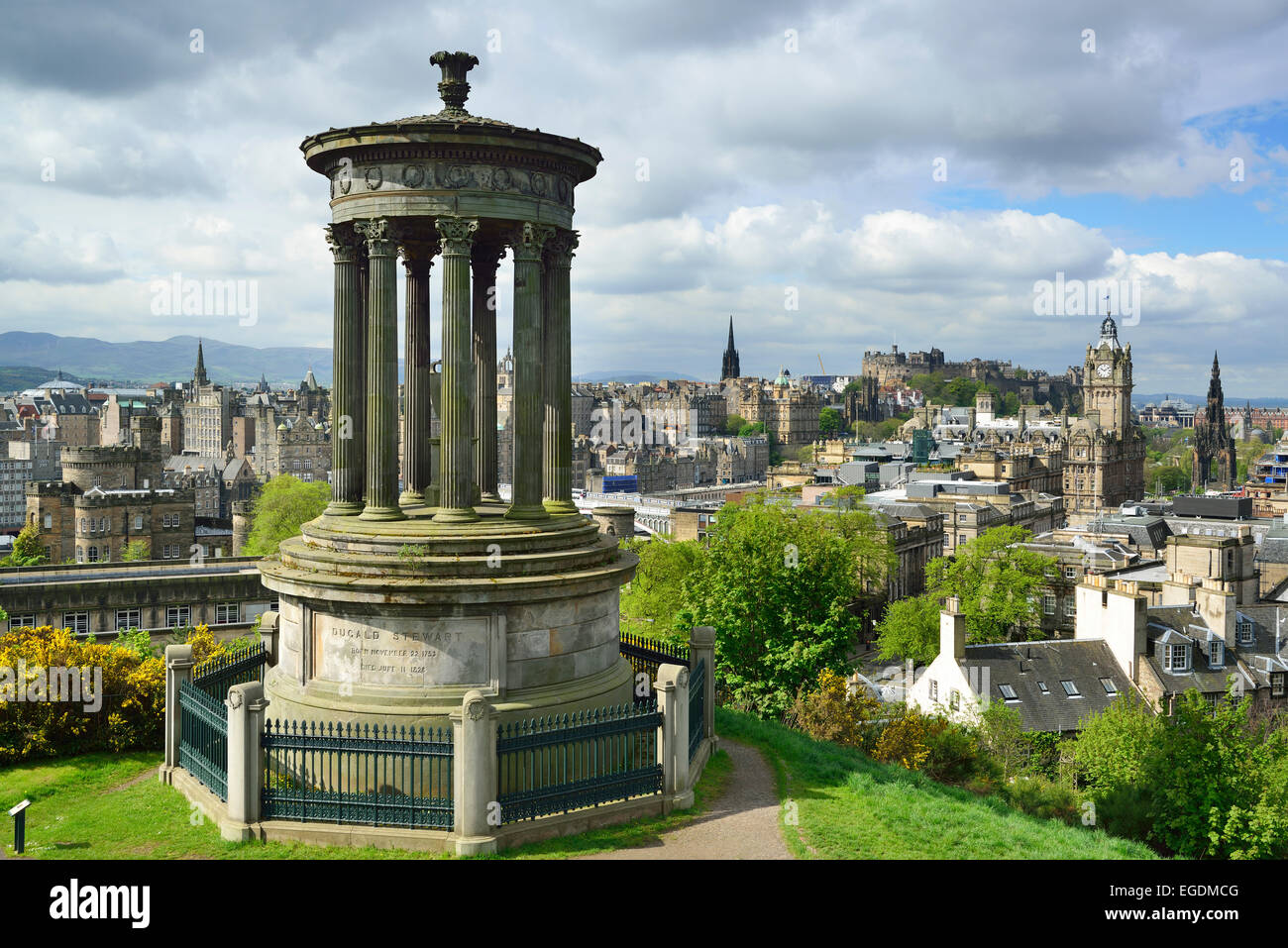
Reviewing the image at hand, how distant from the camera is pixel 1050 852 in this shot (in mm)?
17594

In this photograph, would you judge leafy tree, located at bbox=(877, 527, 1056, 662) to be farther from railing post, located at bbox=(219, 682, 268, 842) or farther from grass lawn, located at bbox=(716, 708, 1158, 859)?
railing post, located at bbox=(219, 682, 268, 842)

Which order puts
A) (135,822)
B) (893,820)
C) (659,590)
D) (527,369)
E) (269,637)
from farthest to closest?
(659,590)
(269,637)
(527,369)
(893,820)
(135,822)

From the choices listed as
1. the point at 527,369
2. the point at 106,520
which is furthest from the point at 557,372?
the point at 106,520

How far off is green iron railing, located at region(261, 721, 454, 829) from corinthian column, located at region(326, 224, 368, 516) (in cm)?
510

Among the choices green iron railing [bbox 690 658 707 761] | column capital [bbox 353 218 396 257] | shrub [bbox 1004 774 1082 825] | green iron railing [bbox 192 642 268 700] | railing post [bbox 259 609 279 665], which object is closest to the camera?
column capital [bbox 353 218 396 257]

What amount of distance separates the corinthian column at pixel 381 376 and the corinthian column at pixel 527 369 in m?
2.27

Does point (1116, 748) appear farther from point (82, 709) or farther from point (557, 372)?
point (82, 709)

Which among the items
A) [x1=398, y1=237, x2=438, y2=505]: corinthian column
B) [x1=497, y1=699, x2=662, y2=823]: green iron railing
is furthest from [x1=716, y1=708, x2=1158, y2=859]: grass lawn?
[x1=398, y1=237, x2=438, y2=505]: corinthian column

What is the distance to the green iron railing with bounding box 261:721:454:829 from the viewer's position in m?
17.0

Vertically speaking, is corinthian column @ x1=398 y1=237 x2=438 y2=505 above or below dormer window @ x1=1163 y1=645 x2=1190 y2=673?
above

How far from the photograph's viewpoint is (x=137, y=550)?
82.2m

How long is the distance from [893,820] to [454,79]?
1615 cm

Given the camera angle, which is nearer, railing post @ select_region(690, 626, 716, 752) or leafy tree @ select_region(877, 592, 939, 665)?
railing post @ select_region(690, 626, 716, 752)
